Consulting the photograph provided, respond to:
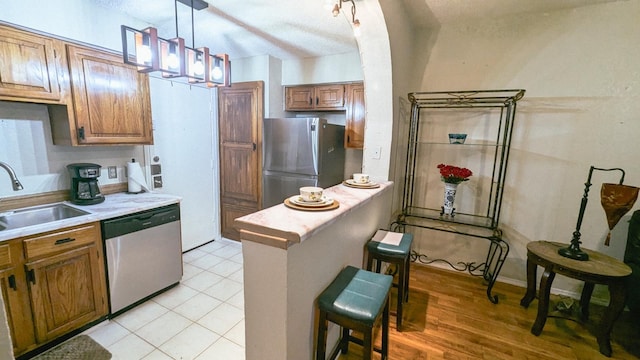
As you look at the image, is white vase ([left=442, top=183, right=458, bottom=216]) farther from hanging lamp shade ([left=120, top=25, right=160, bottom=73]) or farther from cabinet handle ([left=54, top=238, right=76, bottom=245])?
cabinet handle ([left=54, top=238, right=76, bottom=245])

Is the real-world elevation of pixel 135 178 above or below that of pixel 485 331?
above

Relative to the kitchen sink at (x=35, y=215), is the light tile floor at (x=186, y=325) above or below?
below

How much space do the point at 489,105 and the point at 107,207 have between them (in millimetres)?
3584

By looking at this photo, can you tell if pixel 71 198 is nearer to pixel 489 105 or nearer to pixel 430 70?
pixel 430 70

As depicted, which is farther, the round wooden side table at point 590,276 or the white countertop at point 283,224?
the round wooden side table at point 590,276

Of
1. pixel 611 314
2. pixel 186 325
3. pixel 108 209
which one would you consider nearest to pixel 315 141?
pixel 108 209

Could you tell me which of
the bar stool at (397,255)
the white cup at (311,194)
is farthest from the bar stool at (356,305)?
the white cup at (311,194)

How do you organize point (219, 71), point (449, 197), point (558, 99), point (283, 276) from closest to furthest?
1. point (283, 276)
2. point (219, 71)
3. point (558, 99)
4. point (449, 197)

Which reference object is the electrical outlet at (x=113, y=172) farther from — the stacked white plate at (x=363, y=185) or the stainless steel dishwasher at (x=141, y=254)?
the stacked white plate at (x=363, y=185)

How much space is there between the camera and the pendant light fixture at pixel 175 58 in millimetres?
1675

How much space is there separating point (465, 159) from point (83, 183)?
3.55 m

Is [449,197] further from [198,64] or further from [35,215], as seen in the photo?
[35,215]

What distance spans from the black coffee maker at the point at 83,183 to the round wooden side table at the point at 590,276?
3.64 m

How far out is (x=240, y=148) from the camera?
3.52m
